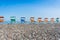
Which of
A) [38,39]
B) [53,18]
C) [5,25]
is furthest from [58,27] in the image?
[5,25]

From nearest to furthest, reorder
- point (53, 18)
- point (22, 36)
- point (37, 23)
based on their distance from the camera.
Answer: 1. point (22, 36)
2. point (37, 23)
3. point (53, 18)

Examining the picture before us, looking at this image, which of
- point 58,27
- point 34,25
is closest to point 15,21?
point 34,25

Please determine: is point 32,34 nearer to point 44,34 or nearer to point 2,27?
point 44,34

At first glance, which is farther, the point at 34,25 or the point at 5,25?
the point at 34,25

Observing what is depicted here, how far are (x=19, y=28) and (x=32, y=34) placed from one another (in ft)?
5.63

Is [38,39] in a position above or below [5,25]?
below

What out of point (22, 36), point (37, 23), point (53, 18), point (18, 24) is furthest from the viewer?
point (53, 18)

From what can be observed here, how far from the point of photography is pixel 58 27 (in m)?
29.8

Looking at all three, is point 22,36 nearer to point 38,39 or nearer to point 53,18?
point 38,39

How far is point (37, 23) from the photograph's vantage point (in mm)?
→ 29734

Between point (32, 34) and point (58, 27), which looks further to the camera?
point (58, 27)

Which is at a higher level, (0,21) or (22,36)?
(0,21)

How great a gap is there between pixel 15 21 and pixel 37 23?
12.7 ft

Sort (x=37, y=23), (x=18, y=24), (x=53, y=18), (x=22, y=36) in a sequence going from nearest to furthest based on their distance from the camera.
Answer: (x=22, y=36), (x=18, y=24), (x=37, y=23), (x=53, y=18)
